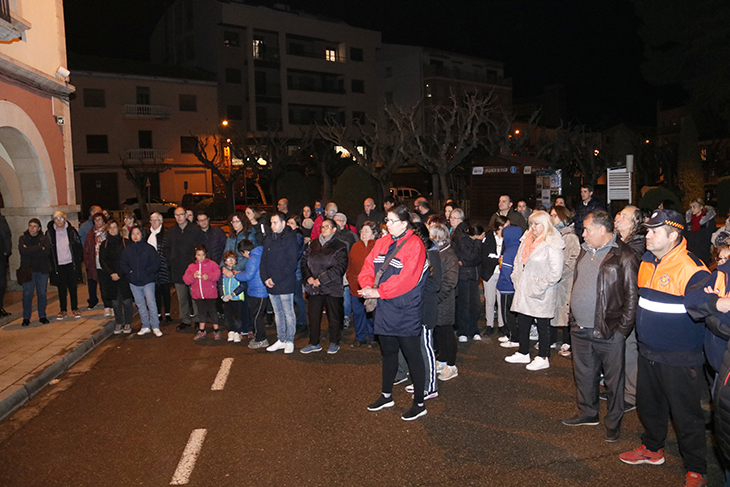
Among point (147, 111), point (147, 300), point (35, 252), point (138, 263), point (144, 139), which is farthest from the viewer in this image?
point (144, 139)

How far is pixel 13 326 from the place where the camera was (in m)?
9.80

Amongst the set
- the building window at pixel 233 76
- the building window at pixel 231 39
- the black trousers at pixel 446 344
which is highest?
the building window at pixel 231 39

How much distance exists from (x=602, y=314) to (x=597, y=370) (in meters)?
0.64

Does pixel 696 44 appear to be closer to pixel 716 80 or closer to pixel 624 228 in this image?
pixel 716 80

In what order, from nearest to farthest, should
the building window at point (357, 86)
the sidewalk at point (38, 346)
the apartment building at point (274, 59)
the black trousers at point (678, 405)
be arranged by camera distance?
the black trousers at point (678, 405), the sidewalk at point (38, 346), the apartment building at point (274, 59), the building window at point (357, 86)

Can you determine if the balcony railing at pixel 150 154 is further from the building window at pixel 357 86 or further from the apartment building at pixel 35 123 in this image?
the apartment building at pixel 35 123

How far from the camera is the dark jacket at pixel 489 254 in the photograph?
28.2 feet

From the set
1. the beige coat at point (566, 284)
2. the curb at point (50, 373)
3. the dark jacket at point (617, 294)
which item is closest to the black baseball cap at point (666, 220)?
the dark jacket at point (617, 294)

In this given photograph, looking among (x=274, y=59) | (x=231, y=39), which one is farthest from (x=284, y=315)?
(x=274, y=59)

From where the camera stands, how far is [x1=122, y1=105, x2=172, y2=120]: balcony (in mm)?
42562

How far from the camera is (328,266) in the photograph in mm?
7910

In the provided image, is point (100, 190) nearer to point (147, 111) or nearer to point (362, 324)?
point (147, 111)

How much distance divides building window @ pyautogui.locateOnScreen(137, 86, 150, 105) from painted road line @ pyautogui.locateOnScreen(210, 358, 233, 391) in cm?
4053

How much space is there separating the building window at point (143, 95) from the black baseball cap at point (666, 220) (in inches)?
1760
